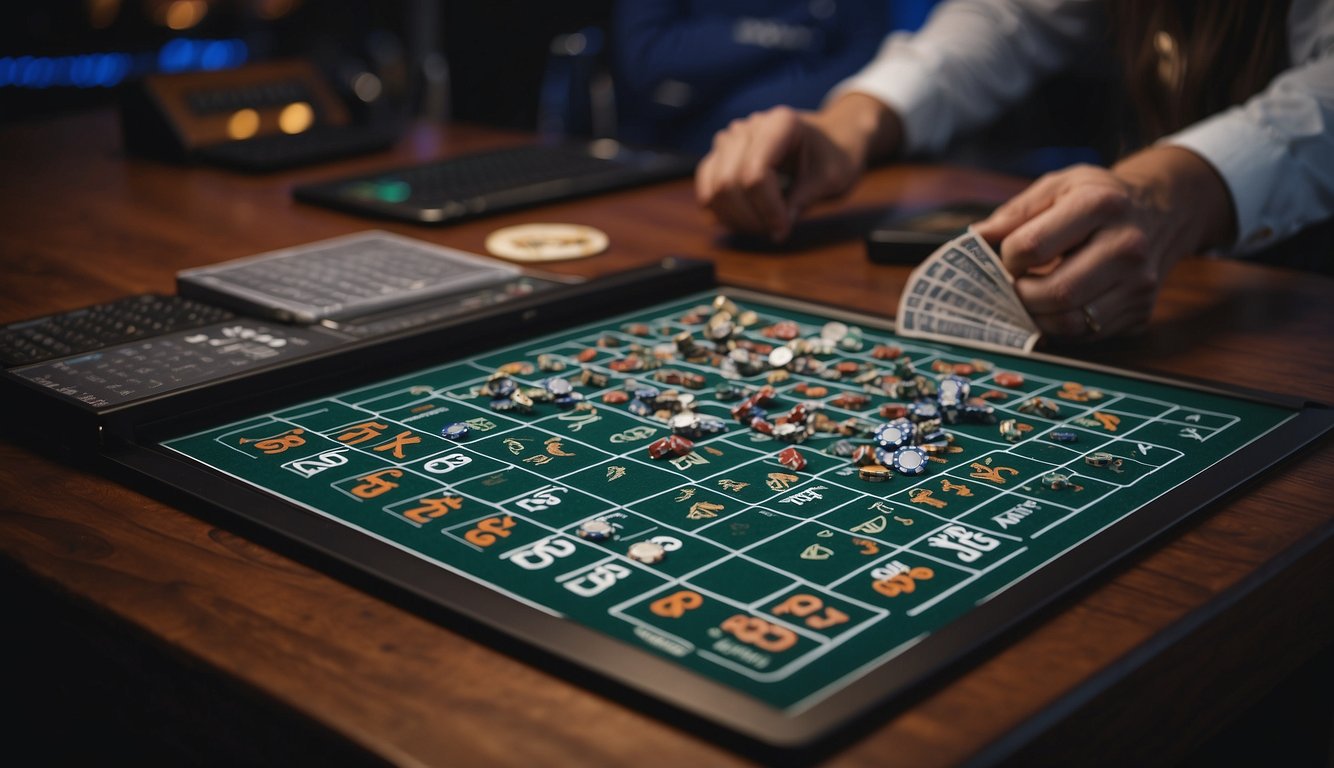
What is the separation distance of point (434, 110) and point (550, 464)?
4771mm

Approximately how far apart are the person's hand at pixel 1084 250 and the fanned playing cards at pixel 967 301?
0.02 metres

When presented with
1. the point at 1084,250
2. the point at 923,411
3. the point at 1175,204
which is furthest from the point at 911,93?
the point at 923,411

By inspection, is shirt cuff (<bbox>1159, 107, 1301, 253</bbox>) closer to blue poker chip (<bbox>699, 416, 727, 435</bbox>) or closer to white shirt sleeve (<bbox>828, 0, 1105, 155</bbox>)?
white shirt sleeve (<bbox>828, 0, 1105, 155</bbox>)

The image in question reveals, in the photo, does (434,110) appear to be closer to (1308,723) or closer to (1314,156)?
(1314,156)

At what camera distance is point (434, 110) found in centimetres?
Answer: 542

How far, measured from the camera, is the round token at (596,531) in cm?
78

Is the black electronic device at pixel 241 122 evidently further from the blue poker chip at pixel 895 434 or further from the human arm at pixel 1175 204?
the blue poker chip at pixel 895 434

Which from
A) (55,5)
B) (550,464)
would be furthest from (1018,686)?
(55,5)

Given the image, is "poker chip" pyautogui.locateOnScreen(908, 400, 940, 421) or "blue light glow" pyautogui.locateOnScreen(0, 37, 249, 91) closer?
"poker chip" pyautogui.locateOnScreen(908, 400, 940, 421)

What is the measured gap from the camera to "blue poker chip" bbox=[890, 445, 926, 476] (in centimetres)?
90

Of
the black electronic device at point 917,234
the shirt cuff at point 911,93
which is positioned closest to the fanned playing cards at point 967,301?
the black electronic device at point 917,234

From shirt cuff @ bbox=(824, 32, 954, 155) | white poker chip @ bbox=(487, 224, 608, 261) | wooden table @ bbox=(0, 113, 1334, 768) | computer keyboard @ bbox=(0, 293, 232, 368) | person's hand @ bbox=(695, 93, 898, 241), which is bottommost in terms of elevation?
wooden table @ bbox=(0, 113, 1334, 768)

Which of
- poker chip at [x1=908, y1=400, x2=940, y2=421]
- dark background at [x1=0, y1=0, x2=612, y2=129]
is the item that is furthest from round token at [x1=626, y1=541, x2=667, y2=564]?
dark background at [x1=0, y1=0, x2=612, y2=129]

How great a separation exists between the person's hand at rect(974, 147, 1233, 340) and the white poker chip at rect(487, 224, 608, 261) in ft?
1.68
